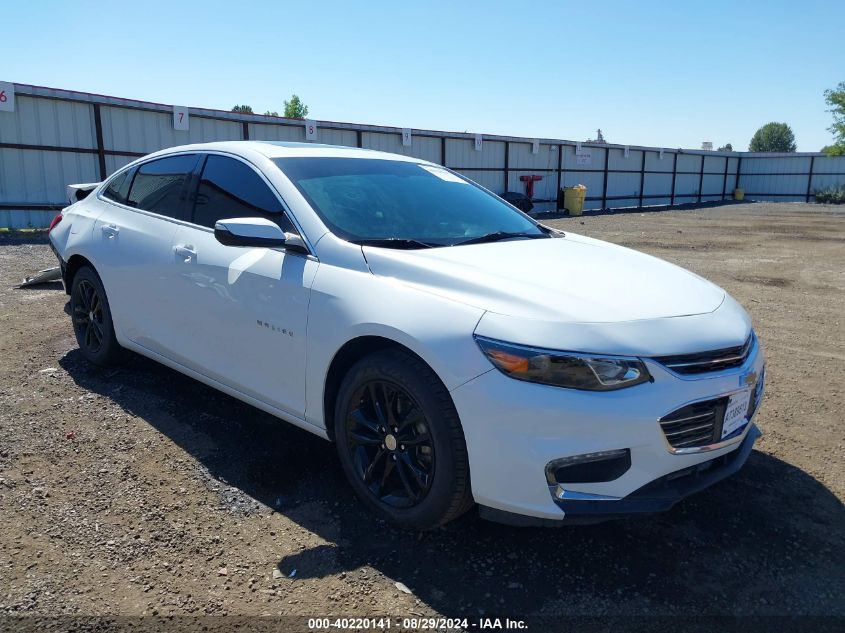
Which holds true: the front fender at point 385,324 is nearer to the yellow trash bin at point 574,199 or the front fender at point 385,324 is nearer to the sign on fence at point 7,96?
the sign on fence at point 7,96

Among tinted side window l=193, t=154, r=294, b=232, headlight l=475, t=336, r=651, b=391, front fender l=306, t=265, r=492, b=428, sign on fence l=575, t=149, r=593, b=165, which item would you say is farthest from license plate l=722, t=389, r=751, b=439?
sign on fence l=575, t=149, r=593, b=165

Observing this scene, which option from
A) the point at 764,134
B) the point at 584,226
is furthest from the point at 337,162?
the point at 764,134

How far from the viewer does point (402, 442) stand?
110 inches

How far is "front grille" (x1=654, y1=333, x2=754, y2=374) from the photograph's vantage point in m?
2.49

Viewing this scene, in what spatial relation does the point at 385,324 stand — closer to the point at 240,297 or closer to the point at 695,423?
the point at 240,297

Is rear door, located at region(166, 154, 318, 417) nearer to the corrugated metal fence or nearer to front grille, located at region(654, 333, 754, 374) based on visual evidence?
front grille, located at region(654, 333, 754, 374)

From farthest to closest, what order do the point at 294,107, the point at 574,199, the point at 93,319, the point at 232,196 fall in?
the point at 294,107
the point at 574,199
the point at 93,319
the point at 232,196

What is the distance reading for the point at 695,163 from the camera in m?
38.7

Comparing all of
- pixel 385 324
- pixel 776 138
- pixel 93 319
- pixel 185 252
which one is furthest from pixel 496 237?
pixel 776 138

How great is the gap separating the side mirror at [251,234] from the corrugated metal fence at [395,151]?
45.0 ft

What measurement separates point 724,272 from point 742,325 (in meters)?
8.43

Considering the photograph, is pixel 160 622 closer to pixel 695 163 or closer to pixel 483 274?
pixel 483 274

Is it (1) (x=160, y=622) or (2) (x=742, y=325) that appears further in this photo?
(2) (x=742, y=325)

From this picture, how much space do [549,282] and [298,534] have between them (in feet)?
5.12
